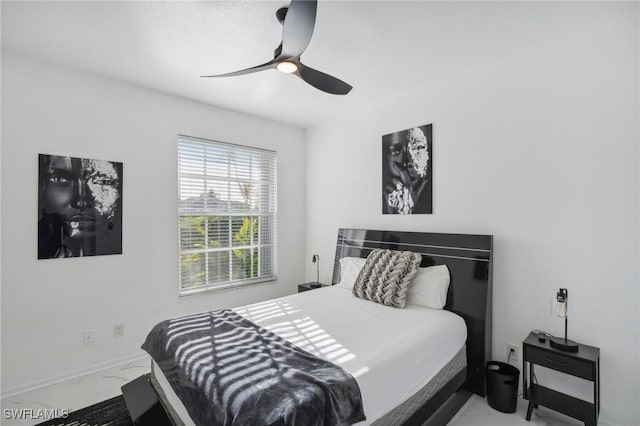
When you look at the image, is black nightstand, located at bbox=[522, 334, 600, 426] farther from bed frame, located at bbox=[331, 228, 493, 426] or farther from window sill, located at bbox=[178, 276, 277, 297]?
window sill, located at bbox=[178, 276, 277, 297]

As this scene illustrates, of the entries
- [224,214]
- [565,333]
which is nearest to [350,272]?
[224,214]

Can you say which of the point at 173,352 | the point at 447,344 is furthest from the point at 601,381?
the point at 173,352

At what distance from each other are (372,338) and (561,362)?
126cm

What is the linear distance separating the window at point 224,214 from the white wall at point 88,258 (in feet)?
0.43

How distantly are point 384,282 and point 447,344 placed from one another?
2.34ft

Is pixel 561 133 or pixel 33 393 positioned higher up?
pixel 561 133

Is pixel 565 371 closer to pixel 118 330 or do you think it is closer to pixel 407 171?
pixel 407 171

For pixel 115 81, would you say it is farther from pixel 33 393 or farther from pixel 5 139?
pixel 33 393

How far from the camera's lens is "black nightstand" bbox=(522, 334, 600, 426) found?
76.7 inches

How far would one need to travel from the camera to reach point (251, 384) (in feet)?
4.75

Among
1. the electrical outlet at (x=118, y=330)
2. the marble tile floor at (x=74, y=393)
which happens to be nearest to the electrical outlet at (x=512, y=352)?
the marble tile floor at (x=74, y=393)

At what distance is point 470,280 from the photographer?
2.61m

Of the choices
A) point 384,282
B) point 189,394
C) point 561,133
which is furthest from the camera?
point 384,282

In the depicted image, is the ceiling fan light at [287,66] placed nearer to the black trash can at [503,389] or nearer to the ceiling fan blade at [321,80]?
the ceiling fan blade at [321,80]
